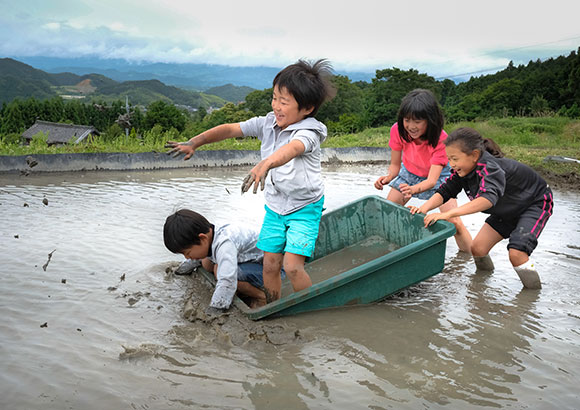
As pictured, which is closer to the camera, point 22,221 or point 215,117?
point 22,221

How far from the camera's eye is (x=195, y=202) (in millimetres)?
6344

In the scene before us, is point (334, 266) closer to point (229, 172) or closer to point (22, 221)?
point (22, 221)

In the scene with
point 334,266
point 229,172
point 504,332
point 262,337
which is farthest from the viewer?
point 229,172

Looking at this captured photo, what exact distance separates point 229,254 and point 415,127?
1.82 metres

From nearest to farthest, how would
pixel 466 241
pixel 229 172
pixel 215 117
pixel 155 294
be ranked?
1. pixel 155 294
2. pixel 466 241
3. pixel 229 172
4. pixel 215 117

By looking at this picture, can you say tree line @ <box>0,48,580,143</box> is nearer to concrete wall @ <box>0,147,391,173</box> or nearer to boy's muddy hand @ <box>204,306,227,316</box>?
concrete wall @ <box>0,147,391,173</box>

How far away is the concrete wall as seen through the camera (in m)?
7.90

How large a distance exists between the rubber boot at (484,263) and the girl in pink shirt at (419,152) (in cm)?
44

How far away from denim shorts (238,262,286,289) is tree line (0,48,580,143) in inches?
338

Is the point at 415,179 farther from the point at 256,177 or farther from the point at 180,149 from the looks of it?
the point at 256,177

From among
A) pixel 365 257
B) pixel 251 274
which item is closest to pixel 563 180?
pixel 365 257

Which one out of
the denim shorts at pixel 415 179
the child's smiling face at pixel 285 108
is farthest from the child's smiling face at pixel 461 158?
the child's smiling face at pixel 285 108

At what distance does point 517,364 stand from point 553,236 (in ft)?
9.75

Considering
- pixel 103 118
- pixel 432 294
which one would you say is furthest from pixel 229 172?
pixel 103 118
